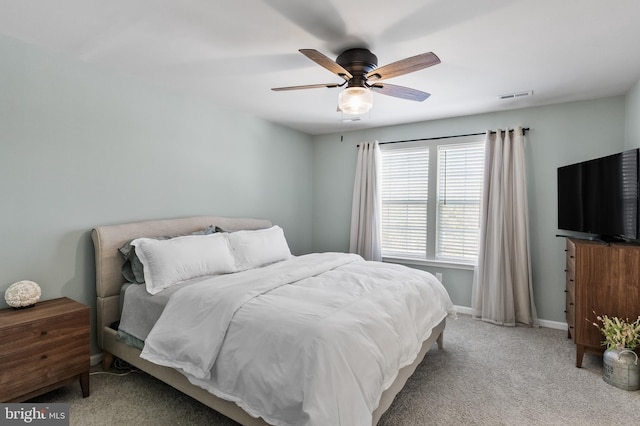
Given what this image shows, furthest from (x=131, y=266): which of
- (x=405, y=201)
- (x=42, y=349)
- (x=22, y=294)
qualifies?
(x=405, y=201)

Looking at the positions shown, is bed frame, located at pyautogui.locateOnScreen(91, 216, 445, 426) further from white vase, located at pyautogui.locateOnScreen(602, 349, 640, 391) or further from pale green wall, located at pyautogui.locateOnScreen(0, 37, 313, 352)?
white vase, located at pyautogui.locateOnScreen(602, 349, 640, 391)

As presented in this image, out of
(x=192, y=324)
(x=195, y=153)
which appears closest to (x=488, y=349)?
(x=192, y=324)

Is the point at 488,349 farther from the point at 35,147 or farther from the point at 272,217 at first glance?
the point at 35,147

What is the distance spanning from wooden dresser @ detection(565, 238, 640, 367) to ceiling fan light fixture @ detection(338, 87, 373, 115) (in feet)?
6.90

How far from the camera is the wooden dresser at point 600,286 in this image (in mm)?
2496

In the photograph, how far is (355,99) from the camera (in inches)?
89.5

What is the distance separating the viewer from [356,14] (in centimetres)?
190

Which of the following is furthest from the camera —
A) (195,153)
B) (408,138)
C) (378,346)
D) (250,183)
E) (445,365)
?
(408,138)

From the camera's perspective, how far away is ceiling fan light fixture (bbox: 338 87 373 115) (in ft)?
7.40

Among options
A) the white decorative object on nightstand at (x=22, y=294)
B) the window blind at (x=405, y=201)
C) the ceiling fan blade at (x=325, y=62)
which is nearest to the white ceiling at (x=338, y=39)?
the ceiling fan blade at (x=325, y=62)

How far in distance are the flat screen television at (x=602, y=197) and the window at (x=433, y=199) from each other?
0.90 metres

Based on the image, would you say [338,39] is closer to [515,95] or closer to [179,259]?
[179,259]

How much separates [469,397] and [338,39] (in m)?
2.62

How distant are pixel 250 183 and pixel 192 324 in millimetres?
2367
